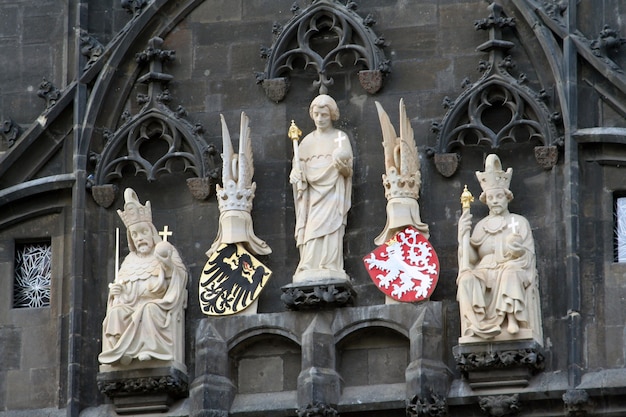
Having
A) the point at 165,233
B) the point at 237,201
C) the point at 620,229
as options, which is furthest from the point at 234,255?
the point at 620,229

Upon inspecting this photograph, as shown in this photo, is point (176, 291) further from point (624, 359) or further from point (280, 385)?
point (624, 359)

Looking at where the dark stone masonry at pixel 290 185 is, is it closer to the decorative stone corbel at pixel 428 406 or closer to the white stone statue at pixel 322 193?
the decorative stone corbel at pixel 428 406

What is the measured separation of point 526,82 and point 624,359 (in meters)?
3.27

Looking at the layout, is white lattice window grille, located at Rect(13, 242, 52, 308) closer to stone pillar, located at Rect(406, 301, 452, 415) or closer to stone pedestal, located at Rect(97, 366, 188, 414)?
stone pedestal, located at Rect(97, 366, 188, 414)

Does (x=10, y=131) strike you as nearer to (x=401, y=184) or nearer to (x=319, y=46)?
(x=319, y=46)

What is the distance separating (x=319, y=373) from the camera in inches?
1072

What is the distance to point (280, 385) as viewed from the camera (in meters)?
27.6

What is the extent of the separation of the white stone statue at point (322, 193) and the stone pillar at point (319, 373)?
0.56 m

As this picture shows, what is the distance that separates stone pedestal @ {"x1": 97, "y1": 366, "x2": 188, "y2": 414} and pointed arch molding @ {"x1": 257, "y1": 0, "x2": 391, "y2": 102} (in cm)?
341

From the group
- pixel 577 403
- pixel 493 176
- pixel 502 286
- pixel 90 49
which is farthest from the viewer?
pixel 90 49

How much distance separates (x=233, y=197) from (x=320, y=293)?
1.53 metres

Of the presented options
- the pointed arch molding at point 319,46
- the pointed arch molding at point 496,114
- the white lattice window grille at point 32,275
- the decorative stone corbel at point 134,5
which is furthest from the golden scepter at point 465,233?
the white lattice window grille at point 32,275

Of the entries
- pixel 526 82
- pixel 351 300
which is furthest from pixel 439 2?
pixel 351 300

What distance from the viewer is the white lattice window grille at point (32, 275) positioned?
28734 millimetres
